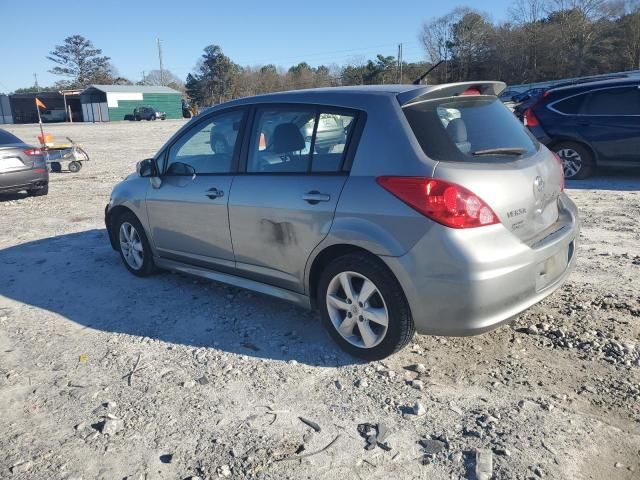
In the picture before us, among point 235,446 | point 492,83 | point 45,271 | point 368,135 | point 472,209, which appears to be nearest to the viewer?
point 235,446

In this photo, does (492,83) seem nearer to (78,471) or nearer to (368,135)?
(368,135)

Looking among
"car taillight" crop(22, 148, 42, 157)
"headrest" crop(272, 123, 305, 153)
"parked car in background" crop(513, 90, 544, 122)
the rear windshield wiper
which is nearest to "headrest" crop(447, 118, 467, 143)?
the rear windshield wiper

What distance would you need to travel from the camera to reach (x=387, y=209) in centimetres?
322

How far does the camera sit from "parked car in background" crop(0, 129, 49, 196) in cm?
989

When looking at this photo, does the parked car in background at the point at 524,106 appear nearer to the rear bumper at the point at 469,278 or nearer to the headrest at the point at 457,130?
the headrest at the point at 457,130

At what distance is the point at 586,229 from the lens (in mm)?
6629

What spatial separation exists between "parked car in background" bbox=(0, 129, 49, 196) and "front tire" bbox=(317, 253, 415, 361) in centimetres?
857

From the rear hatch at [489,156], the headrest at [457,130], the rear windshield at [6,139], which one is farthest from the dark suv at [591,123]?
the rear windshield at [6,139]

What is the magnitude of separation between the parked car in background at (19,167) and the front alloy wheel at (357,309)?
341 inches

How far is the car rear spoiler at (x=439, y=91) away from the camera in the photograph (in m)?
3.42

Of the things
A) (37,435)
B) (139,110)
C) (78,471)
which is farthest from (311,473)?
(139,110)

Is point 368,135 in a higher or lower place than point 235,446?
higher

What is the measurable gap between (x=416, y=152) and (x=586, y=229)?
4.38 metres

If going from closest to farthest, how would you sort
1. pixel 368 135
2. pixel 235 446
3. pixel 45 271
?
pixel 235 446
pixel 368 135
pixel 45 271
